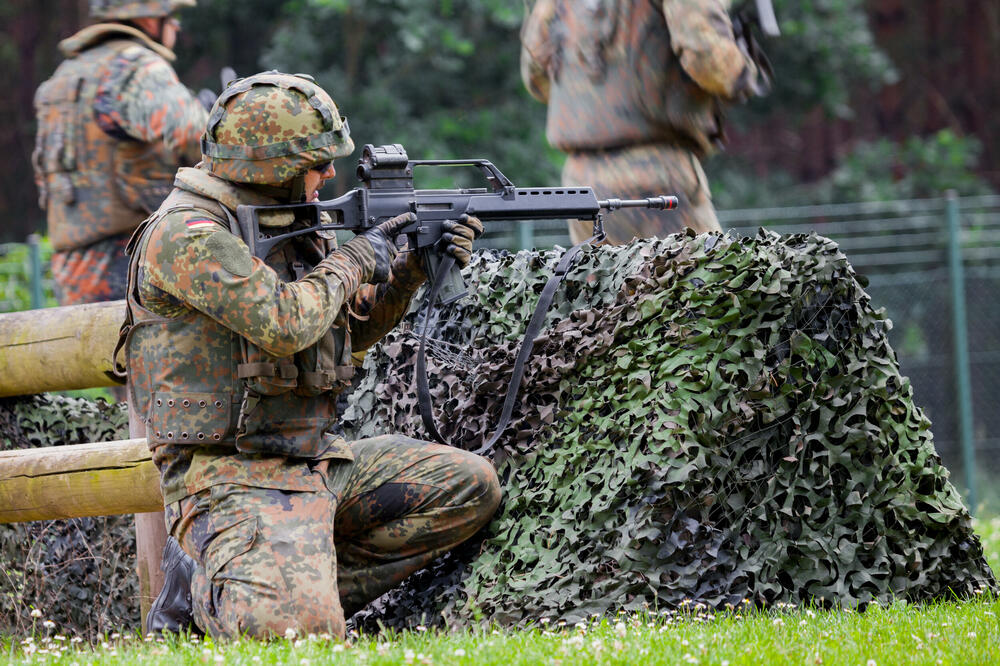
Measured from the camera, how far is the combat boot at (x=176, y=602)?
4.32m

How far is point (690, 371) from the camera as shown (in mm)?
4160

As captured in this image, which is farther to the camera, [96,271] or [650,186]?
→ [96,271]

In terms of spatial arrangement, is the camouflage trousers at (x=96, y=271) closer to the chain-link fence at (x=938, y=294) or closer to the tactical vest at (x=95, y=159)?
the tactical vest at (x=95, y=159)

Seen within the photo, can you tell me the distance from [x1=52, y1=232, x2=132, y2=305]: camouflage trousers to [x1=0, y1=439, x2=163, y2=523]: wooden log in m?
2.01

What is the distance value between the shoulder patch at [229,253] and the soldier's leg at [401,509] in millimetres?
824

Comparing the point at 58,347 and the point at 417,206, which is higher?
the point at 417,206

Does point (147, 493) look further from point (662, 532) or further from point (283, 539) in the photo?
point (662, 532)

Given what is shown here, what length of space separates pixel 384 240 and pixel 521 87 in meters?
10.6

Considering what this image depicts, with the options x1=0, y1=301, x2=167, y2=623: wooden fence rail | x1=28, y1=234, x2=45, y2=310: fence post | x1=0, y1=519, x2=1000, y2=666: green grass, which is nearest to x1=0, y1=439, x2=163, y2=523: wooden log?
x1=0, y1=301, x2=167, y2=623: wooden fence rail

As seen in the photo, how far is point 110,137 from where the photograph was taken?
690 cm

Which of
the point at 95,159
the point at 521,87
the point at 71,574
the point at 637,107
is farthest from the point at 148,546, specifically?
the point at 521,87

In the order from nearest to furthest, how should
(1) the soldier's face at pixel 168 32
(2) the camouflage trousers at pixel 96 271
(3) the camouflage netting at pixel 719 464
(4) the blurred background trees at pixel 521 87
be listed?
(3) the camouflage netting at pixel 719 464 < (2) the camouflage trousers at pixel 96 271 < (1) the soldier's face at pixel 168 32 < (4) the blurred background trees at pixel 521 87

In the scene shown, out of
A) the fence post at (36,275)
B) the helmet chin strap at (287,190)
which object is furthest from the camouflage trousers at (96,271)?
the helmet chin strap at (287,190)

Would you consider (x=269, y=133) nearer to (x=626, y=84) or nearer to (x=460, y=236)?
(x=460, y=236)
